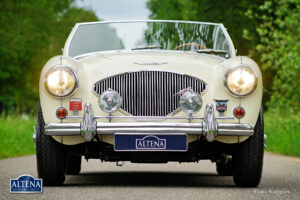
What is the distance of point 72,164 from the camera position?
7523 millimetres

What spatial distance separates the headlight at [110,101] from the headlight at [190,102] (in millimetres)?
524

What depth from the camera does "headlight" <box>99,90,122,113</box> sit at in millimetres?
5711

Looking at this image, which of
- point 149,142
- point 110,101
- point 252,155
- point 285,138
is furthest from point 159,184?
point 285,138

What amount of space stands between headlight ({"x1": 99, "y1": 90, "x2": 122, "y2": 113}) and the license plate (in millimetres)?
231

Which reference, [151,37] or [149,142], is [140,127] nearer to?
[149,142]

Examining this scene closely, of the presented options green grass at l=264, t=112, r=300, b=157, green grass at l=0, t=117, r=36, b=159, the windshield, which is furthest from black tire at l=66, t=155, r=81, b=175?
green grass at l=264, t=112, r=300, b=157

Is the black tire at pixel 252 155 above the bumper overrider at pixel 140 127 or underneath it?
underneath

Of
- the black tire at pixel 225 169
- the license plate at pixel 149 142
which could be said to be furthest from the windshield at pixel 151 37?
the license plate at pixel 149 142

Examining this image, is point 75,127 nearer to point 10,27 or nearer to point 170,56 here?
point 170,56

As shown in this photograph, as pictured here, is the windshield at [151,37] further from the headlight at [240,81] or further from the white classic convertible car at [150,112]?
the headlight at [240,81]

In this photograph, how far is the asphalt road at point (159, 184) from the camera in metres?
5.29

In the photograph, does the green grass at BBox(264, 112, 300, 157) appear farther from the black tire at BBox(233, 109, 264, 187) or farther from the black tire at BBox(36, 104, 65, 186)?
the black tire at BBox(36, 104, 65, 186)

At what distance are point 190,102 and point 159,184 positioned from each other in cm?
105

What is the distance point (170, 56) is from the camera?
6.41 metres
